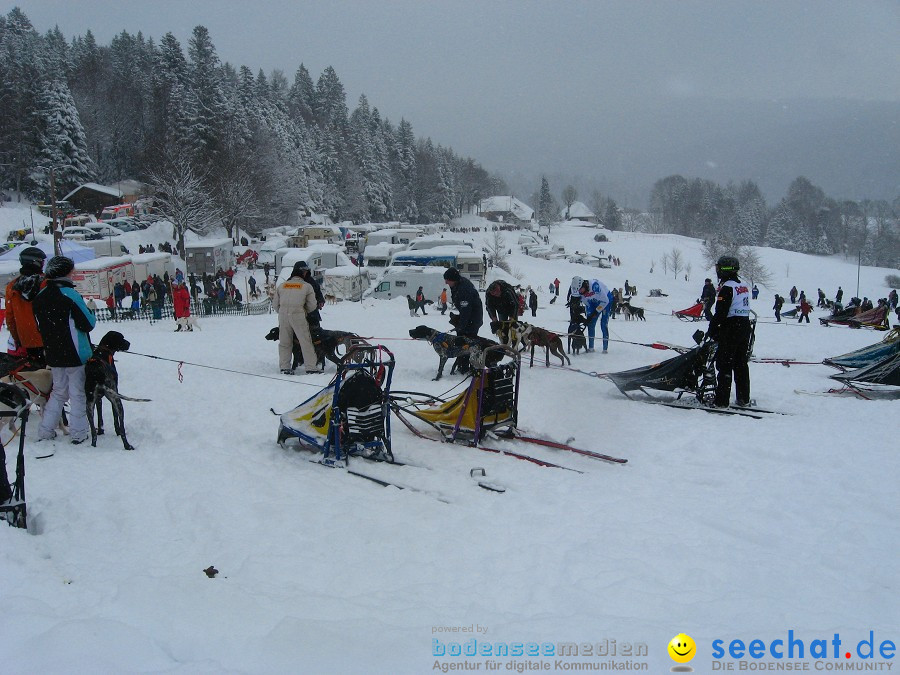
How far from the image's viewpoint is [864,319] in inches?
773

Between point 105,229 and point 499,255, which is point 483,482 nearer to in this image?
point 105,229

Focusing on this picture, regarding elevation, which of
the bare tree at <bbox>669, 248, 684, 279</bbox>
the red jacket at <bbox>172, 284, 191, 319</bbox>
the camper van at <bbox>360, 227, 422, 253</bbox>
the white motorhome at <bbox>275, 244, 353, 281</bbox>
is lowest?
the red jacket at <bbox>172, 284, 191, 319</bbox>

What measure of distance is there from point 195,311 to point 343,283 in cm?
928

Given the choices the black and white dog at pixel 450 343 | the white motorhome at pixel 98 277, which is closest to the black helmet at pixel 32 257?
the black and white dog at pixel 450 343

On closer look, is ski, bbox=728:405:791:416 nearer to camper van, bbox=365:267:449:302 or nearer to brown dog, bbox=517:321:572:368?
brown dog, bbox=517:321:572:368

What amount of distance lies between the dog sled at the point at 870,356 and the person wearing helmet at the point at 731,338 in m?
2.30

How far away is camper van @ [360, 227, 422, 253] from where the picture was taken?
155 feet

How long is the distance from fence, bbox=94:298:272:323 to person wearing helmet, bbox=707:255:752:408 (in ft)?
50.7

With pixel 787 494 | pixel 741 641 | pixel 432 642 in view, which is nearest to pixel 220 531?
pixel 432 642

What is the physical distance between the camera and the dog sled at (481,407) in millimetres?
5871

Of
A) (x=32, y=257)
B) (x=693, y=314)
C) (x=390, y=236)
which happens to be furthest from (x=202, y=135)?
(x=32, y=257)

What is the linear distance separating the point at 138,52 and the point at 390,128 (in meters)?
32.6

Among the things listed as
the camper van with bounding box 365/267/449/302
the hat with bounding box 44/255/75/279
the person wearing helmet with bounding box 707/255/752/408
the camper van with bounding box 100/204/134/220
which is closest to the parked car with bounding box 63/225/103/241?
the camper van with bounding box 100/204/134/220

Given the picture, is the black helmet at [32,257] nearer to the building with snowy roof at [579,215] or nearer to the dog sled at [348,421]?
the dog sled at [348,421]
